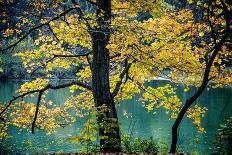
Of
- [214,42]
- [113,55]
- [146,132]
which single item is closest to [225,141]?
[214,42]

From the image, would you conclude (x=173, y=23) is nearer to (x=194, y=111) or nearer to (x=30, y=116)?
(x=194, y=111)

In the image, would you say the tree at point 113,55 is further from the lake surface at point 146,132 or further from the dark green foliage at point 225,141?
the lake surface at point 146,132

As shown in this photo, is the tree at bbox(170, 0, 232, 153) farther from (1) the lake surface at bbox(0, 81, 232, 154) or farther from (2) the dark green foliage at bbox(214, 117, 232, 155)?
(1) the lake surface at bbox(0, 81, 232, 154)

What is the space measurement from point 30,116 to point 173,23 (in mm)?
6525

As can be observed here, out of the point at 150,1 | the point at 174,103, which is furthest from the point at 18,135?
the point at 150,1

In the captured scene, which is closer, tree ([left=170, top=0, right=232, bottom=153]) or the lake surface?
tree ([left=170, top=0, right=232, bottom=153])

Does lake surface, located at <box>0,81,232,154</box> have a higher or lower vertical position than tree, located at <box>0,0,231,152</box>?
lower

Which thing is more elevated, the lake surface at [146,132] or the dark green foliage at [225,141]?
the dark green foliage at [225,141]

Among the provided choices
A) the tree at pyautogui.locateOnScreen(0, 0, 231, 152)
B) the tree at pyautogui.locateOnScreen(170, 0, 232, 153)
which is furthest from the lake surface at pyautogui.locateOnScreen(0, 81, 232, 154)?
the tree at pyautogui.locateOnScreen(170, 0, 232, 153)

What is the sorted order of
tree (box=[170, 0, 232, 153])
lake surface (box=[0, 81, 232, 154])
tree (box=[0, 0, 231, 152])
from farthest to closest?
lake surface (box=[0, 81, 232, 154]), tree (box=[0, 0, 231, 152]), tree (box=[170, 0, 232, 153])

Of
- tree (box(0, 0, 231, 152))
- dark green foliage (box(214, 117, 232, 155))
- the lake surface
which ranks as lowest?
the lake surface

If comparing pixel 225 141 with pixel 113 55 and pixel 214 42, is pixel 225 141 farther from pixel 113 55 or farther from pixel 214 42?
pixel 113 55

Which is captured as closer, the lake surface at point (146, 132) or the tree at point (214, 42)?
the tree at point (214, 42)

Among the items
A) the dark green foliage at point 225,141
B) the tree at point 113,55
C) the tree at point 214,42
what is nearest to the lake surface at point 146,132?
the tree at point 113,55
